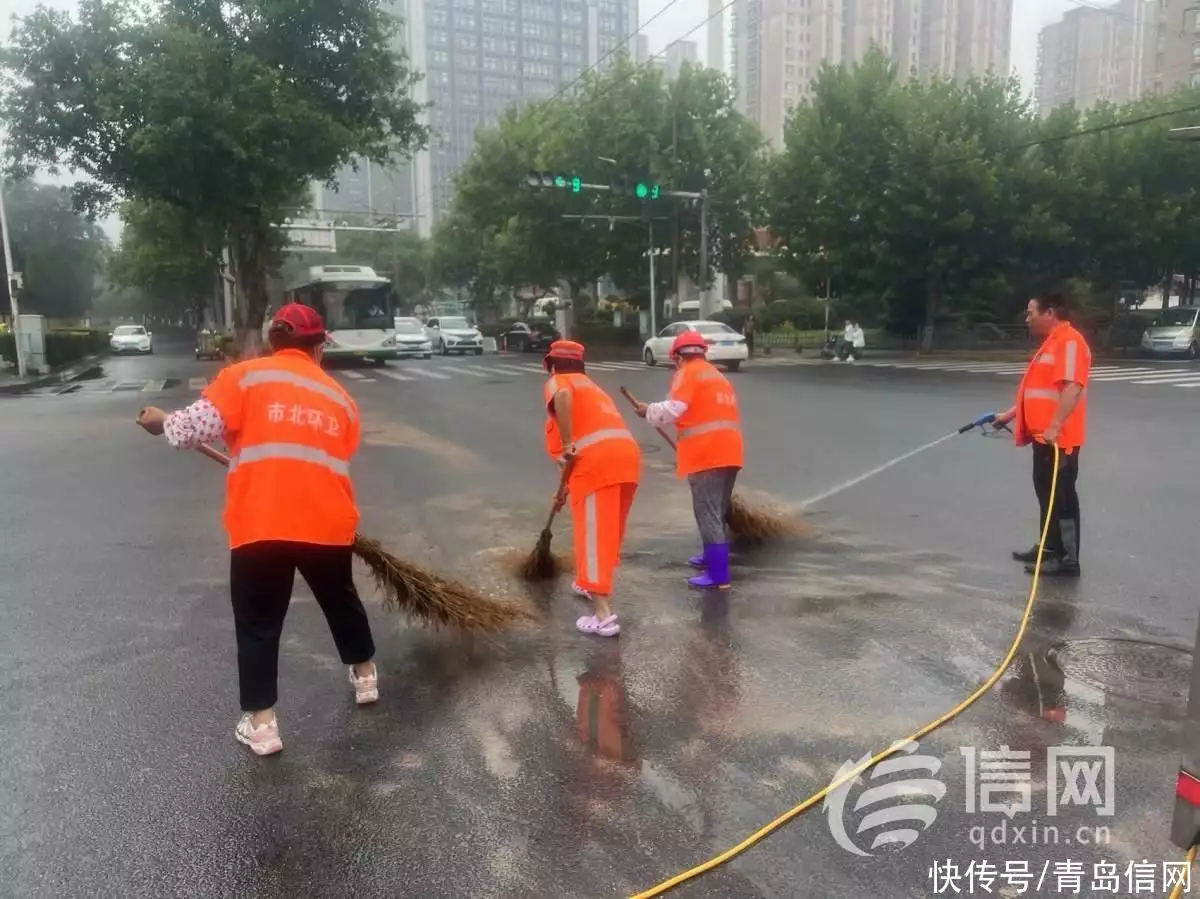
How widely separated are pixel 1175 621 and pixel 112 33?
1058 inches

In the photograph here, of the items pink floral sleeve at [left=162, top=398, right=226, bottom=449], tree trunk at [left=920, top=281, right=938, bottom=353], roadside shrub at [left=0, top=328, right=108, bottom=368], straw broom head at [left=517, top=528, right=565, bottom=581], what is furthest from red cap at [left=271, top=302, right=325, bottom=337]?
tree trunk at [left=920, top=281, right=938, bottom=353]

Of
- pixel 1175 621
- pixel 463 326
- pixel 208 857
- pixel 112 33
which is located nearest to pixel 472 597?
pixel 208 857

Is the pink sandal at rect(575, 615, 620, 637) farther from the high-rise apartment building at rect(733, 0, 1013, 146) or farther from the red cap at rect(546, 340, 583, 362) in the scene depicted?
the high-rise apartment building at rect(733, 0, 1013, 146)

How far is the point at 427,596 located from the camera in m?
4.91

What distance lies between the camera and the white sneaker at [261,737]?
3744 mm

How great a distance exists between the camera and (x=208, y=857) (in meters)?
3.08

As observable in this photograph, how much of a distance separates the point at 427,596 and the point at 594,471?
1035 millimetres

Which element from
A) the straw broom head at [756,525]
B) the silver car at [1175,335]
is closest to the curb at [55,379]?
the straw broom head at [756,525]

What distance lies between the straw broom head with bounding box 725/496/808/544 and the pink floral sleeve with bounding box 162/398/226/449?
396 cm

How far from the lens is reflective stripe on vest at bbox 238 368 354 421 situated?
12.0ft

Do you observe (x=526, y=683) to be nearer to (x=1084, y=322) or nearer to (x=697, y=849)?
(x=697, y=849)

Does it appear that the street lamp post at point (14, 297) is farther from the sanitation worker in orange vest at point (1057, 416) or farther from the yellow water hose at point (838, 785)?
the yellow water hose at point (838, 785)

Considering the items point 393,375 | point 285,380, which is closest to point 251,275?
point 393,375

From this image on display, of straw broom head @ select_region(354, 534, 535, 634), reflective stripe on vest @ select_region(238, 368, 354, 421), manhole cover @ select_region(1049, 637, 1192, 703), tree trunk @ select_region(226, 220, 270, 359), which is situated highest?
tree trunk @ select_region(226, 220, 270, 359)
